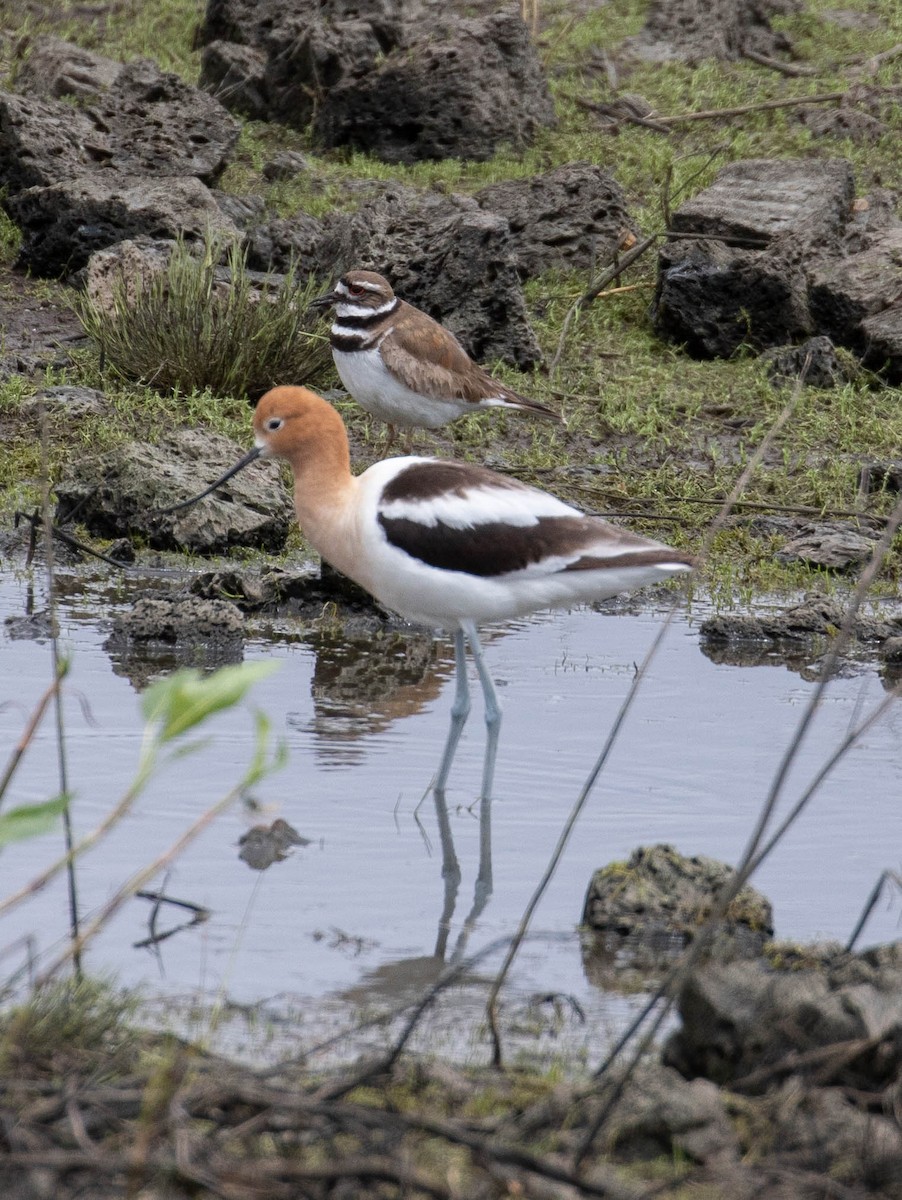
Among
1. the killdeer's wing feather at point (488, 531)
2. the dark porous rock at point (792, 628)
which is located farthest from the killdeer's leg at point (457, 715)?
the dark porous rock at point (792, 628)

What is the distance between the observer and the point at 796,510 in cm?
855

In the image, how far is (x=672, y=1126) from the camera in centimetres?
297

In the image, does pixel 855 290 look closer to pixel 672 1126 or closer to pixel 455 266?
pixel 455 266

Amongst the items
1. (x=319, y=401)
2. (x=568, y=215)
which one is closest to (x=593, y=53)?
(x=568, y=215)

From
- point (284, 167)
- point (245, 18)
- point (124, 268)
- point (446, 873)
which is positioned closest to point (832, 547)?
point (446, 873)

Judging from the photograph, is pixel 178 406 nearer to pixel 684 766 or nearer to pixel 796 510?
pixel 796 510

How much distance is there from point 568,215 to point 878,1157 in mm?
9351

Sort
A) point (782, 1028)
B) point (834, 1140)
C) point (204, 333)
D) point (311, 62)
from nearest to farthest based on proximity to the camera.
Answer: point (834, 1140) < point (782, 1028) < point (204, 333) < point (311, 62)

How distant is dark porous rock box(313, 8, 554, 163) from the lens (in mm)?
12688

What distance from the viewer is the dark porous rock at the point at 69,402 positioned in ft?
29.7

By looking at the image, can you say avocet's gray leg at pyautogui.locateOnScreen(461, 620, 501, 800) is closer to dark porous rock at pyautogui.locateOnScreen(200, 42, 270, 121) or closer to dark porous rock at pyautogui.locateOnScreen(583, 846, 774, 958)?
dark porous rock at pyautogui.locateOnScreen(583, 846, 774, 958)

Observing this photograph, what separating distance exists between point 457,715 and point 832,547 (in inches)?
125

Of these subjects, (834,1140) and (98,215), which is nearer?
(834,1140)

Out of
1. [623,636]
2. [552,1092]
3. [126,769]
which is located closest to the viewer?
[552,1092]
